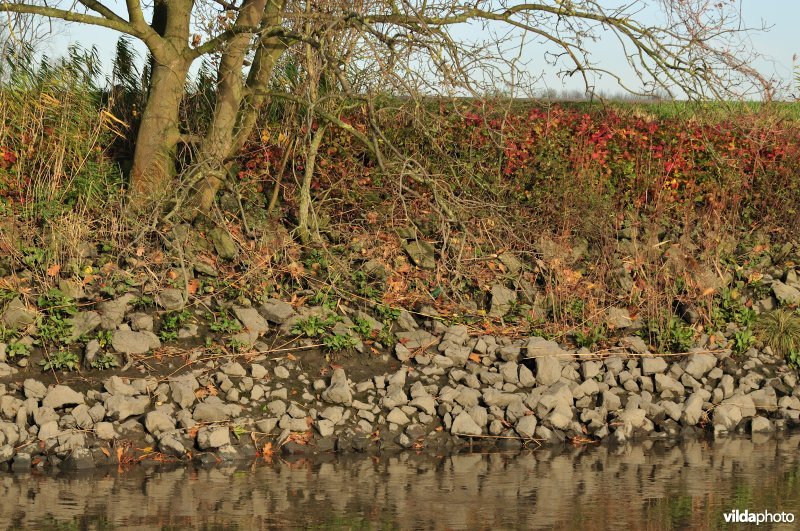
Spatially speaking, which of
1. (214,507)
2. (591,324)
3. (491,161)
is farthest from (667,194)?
(214,507)

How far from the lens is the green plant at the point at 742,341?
1062cm

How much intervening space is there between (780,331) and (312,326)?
478 cm

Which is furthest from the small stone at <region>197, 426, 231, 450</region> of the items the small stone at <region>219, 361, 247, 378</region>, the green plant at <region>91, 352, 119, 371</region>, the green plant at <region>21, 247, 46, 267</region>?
the green plant at <region>21, 247, 46, 267</region>

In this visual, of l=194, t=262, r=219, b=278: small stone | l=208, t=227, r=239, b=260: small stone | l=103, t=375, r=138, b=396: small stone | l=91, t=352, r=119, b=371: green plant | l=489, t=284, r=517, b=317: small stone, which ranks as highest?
l=208, t=227, r=239, b=260: small stone

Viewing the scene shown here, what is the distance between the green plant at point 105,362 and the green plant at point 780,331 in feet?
20.8

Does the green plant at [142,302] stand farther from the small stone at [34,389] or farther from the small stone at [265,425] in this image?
the small stone at [265,425]

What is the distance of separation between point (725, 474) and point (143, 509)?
4136 mm

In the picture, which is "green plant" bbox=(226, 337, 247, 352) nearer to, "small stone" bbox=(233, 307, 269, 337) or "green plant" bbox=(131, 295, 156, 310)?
"small stone" bbox=(233, 307, 269, 337)

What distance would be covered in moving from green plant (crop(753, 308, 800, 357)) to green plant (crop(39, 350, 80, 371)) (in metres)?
6.67

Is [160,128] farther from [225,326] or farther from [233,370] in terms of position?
[233,370]

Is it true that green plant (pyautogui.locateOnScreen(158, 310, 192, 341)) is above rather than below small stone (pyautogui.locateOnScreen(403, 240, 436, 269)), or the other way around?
below

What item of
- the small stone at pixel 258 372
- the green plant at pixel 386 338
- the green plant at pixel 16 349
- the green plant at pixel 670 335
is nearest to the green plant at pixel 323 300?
the green plant at pixel 386 338

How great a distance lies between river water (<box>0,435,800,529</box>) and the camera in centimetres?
651

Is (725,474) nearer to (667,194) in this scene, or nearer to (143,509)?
(143,509)
